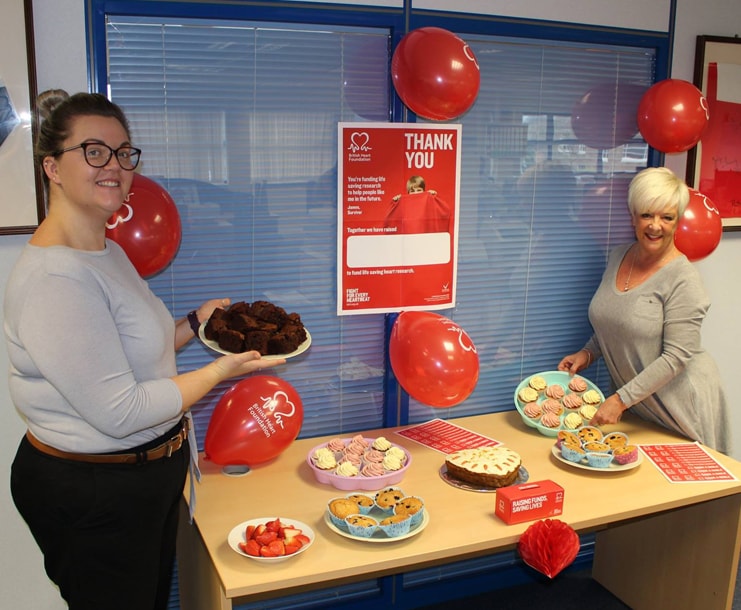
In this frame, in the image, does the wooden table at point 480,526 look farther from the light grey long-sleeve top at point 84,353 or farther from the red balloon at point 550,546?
the light grey long-sleeve top at point 84,353

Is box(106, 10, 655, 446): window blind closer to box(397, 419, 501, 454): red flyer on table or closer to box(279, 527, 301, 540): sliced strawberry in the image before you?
box(397, 419, 501, 454): red flyer on table

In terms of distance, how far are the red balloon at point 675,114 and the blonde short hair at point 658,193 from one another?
208mm

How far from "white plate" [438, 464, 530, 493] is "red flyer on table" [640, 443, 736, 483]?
0.45 metres

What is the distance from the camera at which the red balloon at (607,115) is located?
277 cm

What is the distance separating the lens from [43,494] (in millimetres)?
1562

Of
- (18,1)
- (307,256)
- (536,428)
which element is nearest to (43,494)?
(307,256)

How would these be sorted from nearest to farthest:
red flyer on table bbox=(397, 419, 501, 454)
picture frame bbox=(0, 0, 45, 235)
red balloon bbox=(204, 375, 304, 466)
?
picture frame bbox=(0, 0, 45, 235) → red balloon bbox=(204, 375, 304, 466) → red flyer on table bbox=(397, 419, 501, 454)

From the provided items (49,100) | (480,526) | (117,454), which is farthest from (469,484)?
(49,100)

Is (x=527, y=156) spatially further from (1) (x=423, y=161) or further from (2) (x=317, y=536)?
(2) (x=317, y=536)

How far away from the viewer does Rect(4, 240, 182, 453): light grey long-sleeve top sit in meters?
1.44

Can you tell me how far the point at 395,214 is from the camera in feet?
8.18

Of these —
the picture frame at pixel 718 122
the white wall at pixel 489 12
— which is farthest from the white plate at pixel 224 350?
the picture frame at pixel 718 122

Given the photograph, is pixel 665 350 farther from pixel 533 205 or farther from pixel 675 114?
pixel 675 114

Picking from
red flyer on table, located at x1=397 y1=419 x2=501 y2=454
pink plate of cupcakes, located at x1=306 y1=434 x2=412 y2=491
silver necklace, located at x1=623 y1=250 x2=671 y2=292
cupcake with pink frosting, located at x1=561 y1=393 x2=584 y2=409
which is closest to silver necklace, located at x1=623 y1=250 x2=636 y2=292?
silver necklace, located at x1=623 y1=250 x2=671 y2=292
